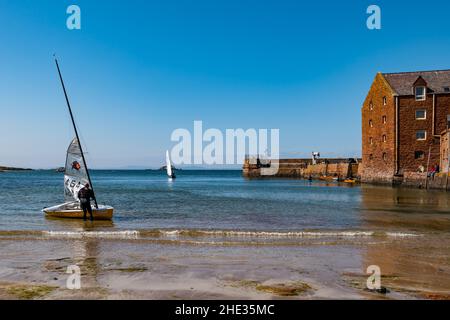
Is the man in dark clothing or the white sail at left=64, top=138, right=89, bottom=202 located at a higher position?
the white sail at left=64, top=138, right=89, bottom=202

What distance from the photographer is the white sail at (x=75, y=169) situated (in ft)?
80.2

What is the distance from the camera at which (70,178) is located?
2475 cm

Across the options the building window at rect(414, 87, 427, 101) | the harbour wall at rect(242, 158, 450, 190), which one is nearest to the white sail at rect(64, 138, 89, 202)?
the harbour wall at rect(242, 158, 450, 190)

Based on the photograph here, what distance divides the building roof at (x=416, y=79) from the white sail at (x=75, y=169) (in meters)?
49.1

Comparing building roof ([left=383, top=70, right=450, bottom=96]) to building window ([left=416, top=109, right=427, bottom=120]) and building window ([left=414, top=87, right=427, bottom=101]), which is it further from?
building window ([left=416, top=109, right=427, bottom=120])

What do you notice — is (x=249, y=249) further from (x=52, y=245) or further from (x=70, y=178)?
(x=70, y=178)

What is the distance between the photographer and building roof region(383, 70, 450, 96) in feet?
186

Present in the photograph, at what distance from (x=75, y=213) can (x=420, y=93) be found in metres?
52.5

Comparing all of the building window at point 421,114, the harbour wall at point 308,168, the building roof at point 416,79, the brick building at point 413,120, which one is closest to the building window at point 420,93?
the brick building at point 413,120

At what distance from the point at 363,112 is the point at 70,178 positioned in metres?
57.4

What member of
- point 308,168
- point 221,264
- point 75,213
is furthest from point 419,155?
point 308,168

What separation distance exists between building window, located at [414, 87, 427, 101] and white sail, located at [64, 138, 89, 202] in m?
50.4

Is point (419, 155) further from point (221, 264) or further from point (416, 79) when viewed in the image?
point (221, 264)

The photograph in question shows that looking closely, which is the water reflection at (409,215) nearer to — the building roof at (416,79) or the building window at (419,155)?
the building window at (419,155)
